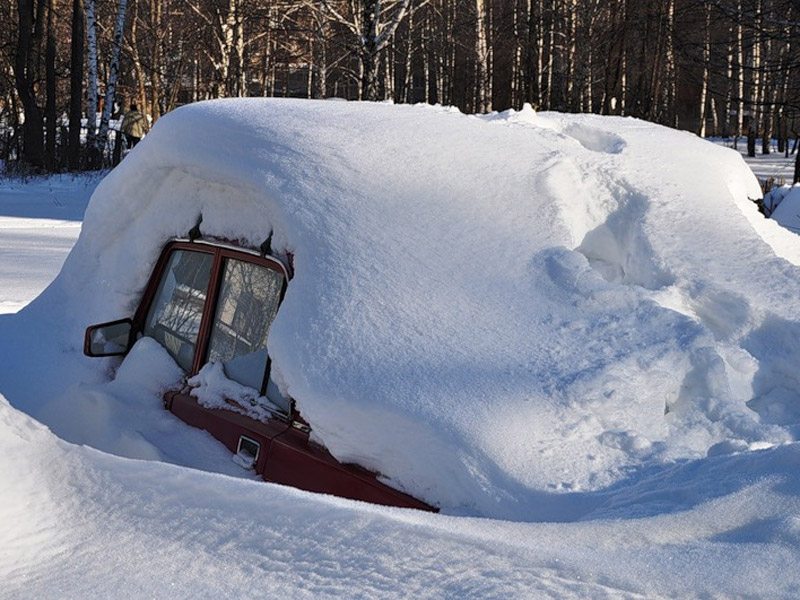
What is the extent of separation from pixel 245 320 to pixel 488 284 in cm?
86

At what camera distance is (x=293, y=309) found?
8.89 ft

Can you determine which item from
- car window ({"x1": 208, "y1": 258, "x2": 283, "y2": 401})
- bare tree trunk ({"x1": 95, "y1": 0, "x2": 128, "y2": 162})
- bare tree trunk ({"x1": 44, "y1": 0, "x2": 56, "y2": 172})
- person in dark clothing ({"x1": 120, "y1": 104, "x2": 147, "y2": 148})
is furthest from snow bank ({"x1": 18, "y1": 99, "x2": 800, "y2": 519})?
person in dark clothing ({"x1": 120, "y1": 104, "x2": 147, "y2": 148})

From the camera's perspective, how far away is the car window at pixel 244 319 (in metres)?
3.04

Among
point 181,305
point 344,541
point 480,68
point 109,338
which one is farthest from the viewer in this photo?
point 480,68

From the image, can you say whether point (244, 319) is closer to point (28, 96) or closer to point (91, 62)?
point (28, 96)

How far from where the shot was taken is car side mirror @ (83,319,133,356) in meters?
3.62

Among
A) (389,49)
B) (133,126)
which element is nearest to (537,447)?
(133,126)

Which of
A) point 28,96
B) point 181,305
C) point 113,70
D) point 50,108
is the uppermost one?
point 113,70

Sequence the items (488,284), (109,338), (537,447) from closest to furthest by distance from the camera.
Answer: (537,447), (488,284), (109,338)

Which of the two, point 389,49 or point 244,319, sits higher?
point 389,49

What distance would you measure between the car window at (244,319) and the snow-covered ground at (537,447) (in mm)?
209

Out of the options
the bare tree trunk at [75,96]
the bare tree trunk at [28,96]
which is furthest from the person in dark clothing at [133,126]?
the bare tree trunk at [28,96]

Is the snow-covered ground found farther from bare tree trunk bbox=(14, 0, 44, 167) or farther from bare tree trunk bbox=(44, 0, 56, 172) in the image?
bare tree trunk bbox=(44, 0, 56, 172)

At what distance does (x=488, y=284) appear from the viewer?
2729 millimetres
